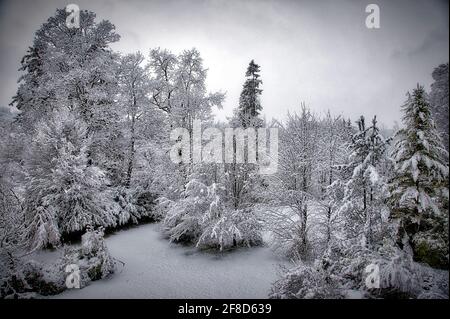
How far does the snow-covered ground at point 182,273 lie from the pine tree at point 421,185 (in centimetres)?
461

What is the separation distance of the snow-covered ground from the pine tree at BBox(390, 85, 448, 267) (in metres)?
4.61

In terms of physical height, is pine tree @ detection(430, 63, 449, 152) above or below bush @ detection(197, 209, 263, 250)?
above

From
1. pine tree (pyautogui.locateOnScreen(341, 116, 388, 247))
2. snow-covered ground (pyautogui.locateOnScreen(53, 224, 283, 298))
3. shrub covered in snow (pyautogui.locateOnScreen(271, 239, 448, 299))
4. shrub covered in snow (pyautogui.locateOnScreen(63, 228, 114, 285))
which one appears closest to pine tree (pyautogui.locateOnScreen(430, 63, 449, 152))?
pine tree (pyautogui.locateOnScreen(341, 116, 388, 247))

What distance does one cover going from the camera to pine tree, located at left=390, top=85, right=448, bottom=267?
7312mm

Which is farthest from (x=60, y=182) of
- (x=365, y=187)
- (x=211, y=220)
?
(x=365, y=187)

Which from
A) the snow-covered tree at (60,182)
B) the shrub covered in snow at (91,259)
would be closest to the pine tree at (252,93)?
the snow-covered tree at (60,182)

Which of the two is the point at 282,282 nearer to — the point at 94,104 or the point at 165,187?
the point at 165,187

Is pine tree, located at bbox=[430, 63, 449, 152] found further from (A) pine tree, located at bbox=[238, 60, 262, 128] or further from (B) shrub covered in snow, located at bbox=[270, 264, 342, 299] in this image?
(A) pine tree, located at bbox=[238, 60, 262, 128]

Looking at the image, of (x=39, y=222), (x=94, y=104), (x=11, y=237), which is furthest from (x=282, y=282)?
(x=94, y=104)

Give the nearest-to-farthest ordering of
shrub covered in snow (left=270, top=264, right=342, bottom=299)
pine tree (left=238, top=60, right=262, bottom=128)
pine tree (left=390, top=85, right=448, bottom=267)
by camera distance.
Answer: shrub covered in snow (left=270, top=264, right=342, bottom=299)
pine tree (left=390, top=85, right=448, bottom=267)
pine tree (left=238, top=60, right=262, bottom=128)

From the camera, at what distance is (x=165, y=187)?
637 inches

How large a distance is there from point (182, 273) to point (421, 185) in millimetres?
8994

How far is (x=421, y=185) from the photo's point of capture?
25.3 feet
